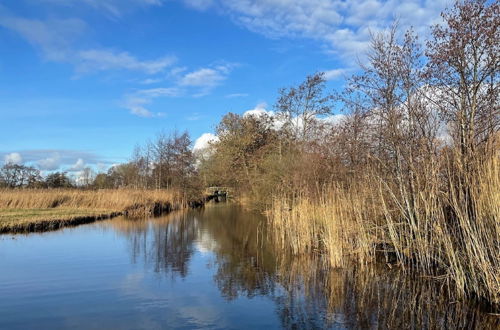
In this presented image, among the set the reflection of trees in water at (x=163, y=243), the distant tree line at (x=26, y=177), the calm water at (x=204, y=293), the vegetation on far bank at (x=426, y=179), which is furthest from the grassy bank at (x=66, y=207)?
the distant tree line at (x=26, y=177)

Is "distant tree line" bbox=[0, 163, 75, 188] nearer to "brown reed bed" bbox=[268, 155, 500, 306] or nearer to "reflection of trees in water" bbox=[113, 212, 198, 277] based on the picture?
"reflection of trees in water" bbox=[113, 212, 198, 277]

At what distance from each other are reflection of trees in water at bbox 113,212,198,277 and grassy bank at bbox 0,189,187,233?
229 cm

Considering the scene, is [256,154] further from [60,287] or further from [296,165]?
[60,287]

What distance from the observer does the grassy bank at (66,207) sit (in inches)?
597

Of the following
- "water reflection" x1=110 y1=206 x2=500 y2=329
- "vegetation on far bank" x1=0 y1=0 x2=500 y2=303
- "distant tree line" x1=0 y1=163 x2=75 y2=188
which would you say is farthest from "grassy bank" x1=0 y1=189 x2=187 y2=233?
"distant tree line" x1=0 y1=163 x2=75 y2=188

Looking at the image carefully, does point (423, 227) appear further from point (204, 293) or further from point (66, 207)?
point (66, 207)

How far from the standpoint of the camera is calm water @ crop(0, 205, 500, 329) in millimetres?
5438

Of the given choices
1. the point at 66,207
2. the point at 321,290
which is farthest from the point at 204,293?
the point at 66,207

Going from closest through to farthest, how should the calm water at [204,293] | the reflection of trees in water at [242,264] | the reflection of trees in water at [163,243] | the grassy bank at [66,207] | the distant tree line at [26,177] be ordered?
the calm water at [204,293] < the reflection of trees in water at [242,264] < the reflection of trees in water at [163,243] < the grassy bank at [66,207] < the distant tree line at [26,177]

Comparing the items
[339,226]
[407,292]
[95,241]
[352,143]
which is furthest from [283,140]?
[407,292]

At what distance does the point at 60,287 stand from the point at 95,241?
5.57m

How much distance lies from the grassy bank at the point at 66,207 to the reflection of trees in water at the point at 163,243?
2.29m

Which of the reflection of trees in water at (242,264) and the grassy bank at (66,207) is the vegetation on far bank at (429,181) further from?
the grassy bank at (66,207)

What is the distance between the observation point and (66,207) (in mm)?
21062
